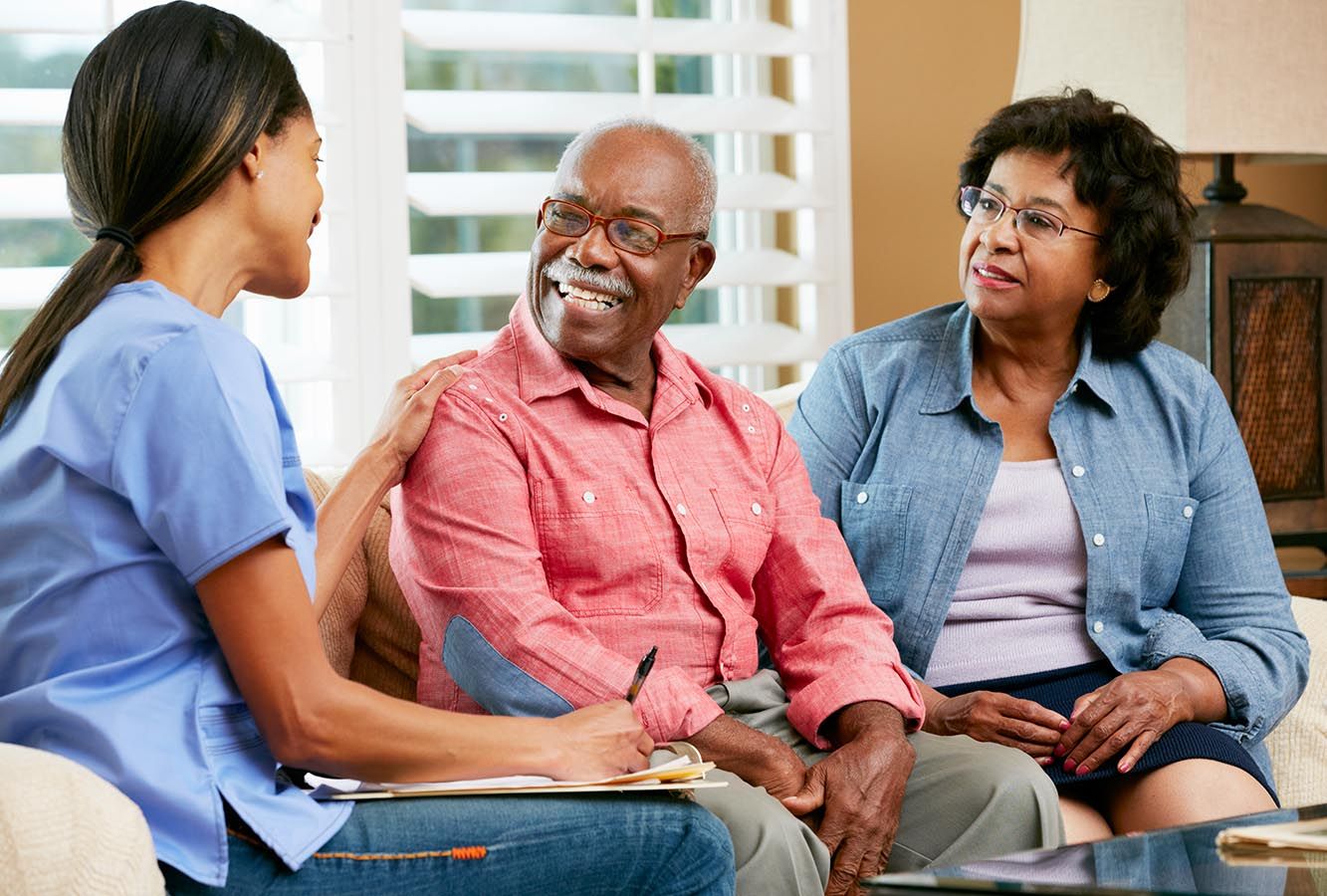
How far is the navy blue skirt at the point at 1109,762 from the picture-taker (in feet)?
6.73

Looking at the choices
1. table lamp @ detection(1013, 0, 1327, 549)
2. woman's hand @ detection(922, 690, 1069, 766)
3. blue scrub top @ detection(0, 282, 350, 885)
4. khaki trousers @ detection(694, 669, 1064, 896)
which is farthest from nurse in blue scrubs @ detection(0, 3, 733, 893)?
table lamp @ detection(1013, 0, 1327, 549)

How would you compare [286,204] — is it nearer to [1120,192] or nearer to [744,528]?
[744,528]

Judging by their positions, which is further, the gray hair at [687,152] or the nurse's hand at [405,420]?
the gray hair at [687,152]

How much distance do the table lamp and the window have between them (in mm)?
523

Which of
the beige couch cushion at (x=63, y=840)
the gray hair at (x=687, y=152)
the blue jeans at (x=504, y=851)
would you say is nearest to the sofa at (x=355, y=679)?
the beige couch cushion at (x=63, y=840)

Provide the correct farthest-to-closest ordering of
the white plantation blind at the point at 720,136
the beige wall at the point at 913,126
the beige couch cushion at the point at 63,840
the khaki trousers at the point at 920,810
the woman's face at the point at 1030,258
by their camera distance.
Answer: the beige wall at the point at 913,126, the white plantation blind at the point at 720,136, the woman's face at the point at 1030,258, the khaki trousers at the point at 920,810, the beige couch cushion at the point at 63,840

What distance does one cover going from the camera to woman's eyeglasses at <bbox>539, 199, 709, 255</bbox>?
78.7 inches

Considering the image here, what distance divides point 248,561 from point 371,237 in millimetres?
1446

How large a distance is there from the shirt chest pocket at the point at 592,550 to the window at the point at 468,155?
899 millimetres

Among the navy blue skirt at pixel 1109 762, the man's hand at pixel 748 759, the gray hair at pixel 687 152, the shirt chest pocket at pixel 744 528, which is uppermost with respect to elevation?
the gray hair at pixel 687 152

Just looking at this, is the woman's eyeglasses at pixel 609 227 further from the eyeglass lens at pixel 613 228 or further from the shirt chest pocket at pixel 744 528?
the shirt chest pocket at pixel 744 528

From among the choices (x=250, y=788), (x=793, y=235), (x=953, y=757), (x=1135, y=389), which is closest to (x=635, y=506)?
(x=953, y=757)

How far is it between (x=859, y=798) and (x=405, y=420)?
2.23 feet

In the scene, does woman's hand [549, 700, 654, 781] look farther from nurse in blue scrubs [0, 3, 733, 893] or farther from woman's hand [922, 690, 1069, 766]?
woman's hand [922, 690, 1069, 766]
